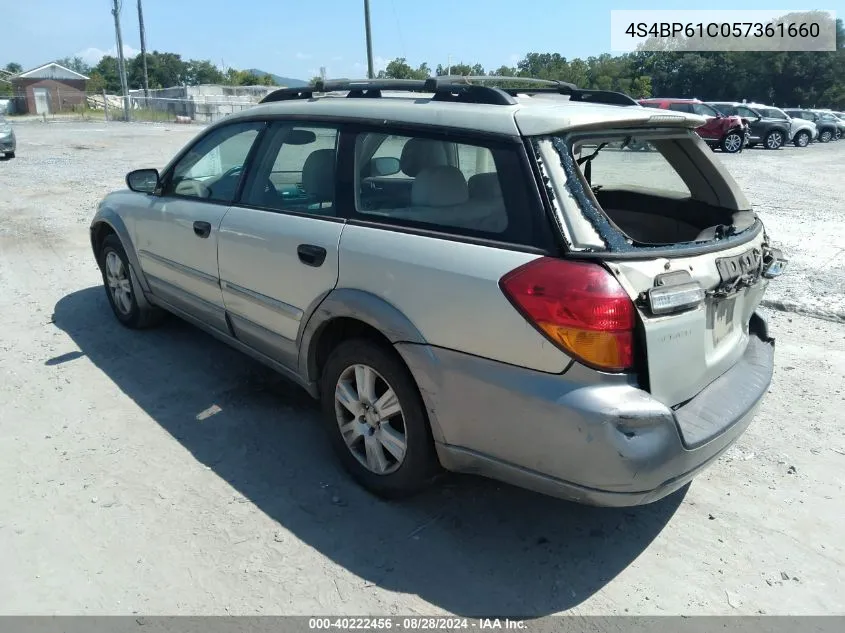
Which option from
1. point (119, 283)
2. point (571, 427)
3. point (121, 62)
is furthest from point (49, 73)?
point (571, 427)

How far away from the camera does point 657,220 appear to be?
3.81m

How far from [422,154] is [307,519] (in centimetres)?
175

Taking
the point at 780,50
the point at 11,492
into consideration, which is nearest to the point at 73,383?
the point at 11,492

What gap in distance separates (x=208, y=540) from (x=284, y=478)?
21.7 inches

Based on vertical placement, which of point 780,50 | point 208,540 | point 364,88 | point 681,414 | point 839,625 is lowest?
point 839,625

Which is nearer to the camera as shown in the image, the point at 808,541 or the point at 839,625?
the point at 839,625

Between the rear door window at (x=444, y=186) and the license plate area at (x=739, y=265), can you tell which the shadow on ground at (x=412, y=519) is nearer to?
the license plate area at (x=739, y=265)

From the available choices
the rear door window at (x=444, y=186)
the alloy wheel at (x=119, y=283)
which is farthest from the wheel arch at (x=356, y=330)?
the alloy wheel at (x=119, y=283)

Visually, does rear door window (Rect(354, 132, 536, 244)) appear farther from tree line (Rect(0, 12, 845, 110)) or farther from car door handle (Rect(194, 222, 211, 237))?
tree line (Rect(0, 12, 845, 110))

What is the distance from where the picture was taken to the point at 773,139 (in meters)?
25.8

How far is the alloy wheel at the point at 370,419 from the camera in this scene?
303 cm

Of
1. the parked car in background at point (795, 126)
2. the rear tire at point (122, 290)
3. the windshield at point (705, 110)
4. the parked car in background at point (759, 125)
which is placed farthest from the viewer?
the parked car in background at point (795, 126)

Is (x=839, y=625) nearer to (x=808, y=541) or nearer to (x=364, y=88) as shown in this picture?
(x=808, y=541)

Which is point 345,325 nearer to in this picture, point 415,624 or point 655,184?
point 415,624
